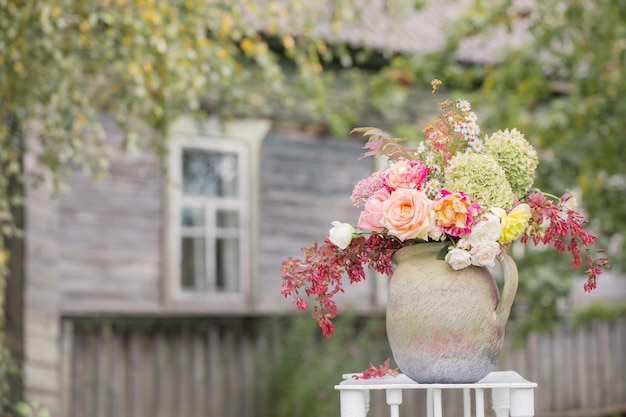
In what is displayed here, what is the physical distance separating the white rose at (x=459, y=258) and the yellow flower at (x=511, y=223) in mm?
119

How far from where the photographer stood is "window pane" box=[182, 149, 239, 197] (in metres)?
9.58

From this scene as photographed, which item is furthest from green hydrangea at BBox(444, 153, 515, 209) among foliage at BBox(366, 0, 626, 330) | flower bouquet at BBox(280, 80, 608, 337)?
foliage at BBox(366, 0, 626, 330)

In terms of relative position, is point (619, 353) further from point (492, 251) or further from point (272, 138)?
point (492, 251)

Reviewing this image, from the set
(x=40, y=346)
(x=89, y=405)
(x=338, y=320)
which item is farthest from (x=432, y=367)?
(x=338, y=320)

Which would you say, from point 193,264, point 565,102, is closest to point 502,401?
point 565,102

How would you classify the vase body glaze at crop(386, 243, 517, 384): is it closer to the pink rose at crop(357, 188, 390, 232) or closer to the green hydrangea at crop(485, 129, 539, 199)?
the pink rose at crop(357, 188, 390, 232)

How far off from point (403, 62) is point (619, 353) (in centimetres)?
543

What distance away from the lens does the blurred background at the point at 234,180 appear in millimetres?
5969

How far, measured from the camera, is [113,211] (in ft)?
A: 29.4

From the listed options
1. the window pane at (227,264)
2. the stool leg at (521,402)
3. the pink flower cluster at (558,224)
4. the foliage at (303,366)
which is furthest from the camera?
the window pane at (227,264)

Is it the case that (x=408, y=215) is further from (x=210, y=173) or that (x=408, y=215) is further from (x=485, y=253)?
(x=210, y=173)

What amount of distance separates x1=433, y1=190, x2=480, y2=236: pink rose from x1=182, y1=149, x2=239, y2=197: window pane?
22.1ft

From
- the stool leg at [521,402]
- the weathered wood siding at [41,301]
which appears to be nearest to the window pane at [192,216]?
the weathered wood siding at [41,301]

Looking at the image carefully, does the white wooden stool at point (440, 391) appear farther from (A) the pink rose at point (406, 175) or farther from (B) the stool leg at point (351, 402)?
(A) the pink rose at point (406, 175)
